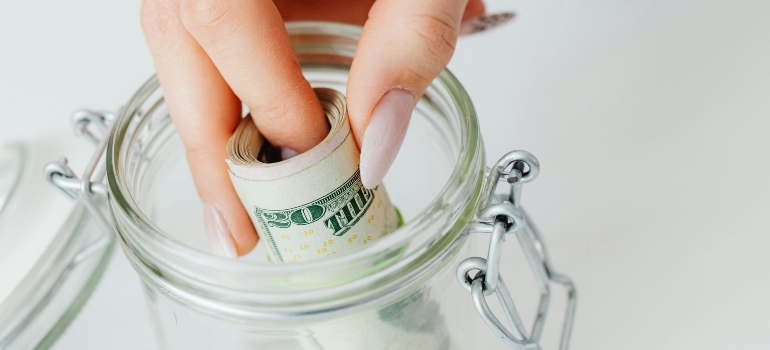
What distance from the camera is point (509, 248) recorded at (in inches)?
21.7

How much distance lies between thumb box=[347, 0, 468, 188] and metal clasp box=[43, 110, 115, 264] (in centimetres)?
17

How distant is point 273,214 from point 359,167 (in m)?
0.05

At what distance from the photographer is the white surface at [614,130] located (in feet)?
1.64

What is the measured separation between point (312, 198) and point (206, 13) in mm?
98

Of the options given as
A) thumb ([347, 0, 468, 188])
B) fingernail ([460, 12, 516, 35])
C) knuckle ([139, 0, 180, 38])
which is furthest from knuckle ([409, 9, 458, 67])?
fingernail ([460, 12, 516, 35])

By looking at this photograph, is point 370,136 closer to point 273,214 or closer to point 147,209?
point 273,214

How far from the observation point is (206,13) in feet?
1.17

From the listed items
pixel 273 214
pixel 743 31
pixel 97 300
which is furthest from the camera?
pixel 743 31

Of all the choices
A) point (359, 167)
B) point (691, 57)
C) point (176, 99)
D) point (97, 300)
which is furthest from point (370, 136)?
point (691, 57)

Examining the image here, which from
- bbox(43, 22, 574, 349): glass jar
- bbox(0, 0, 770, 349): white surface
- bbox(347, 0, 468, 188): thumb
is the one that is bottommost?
bbox(43, 22, 574, 349): glass jar

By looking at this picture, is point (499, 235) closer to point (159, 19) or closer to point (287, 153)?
point (287, 153)

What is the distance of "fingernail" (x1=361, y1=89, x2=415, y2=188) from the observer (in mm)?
357

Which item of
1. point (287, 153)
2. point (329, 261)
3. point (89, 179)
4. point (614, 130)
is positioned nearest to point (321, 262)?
point (329, 261)

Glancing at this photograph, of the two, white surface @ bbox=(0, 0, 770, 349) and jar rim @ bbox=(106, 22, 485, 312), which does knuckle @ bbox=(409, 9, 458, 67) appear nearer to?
jar rim @ bbox=(106, 22, 485, 312)
